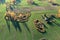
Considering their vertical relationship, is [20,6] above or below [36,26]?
above

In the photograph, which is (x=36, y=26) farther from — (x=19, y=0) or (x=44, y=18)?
(x=19, y=0)

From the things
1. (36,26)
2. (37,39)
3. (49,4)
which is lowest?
(37,39)

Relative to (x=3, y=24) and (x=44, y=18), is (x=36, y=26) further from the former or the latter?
(x=3, y=24)

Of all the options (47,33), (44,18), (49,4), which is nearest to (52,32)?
(47,33)

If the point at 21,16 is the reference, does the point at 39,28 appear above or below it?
below

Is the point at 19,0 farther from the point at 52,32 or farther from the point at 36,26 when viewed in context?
the point at 52,32

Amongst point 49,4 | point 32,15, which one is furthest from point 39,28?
point 49,4

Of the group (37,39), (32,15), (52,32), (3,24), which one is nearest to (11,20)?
(3,24)
